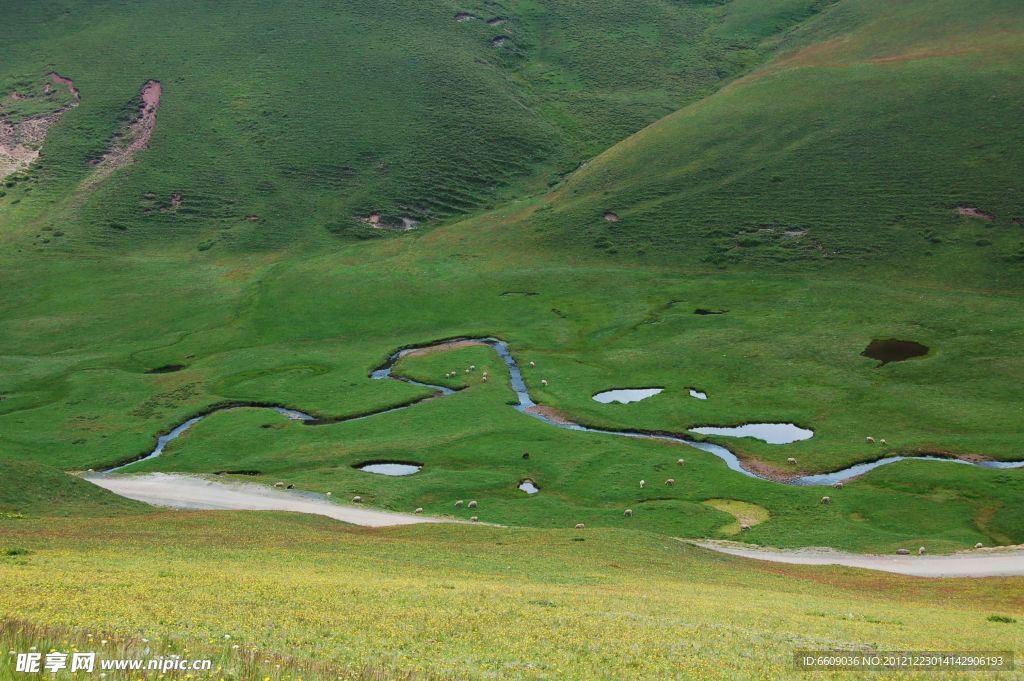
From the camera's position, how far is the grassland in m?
18.0

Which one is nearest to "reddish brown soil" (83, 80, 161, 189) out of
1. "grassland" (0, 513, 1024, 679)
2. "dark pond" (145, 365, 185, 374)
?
"dark pond" (145, 365, 185, 374)

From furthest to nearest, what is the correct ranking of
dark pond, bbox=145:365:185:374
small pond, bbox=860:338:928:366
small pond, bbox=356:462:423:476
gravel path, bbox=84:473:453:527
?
dark pond, bbox=145:365:185:374 → small pond, bbox=860:338:928:366 → small pond, bbox=356:462:423:476 → gravel path, bbox=84:473:453:527

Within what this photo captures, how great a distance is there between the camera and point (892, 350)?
84562mm

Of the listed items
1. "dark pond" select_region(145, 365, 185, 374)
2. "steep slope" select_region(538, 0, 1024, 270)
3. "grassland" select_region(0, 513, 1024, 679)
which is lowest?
"grassland" select_region(0, 513, 1024, 679)

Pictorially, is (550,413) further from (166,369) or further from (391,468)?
(166,369)

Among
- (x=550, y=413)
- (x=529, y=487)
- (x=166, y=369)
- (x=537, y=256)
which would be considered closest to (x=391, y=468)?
(x=529, y=487)

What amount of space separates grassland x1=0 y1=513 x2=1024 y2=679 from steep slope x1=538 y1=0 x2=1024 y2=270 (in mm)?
76191

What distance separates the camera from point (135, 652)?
14117 mm

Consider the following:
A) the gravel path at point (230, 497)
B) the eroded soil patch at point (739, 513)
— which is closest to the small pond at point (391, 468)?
the gravel path at point (230, 497)

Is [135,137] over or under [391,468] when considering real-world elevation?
over

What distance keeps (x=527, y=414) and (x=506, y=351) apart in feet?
62.8

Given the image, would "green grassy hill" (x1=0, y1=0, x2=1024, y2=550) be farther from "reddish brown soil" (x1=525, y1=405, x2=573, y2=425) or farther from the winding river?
"reddish brown soil" (x1=525, y1=405, x2=573, y2=425)

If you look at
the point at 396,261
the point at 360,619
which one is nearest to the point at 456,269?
the point at 396,261

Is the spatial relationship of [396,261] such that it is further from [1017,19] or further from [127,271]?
[1017,19]
